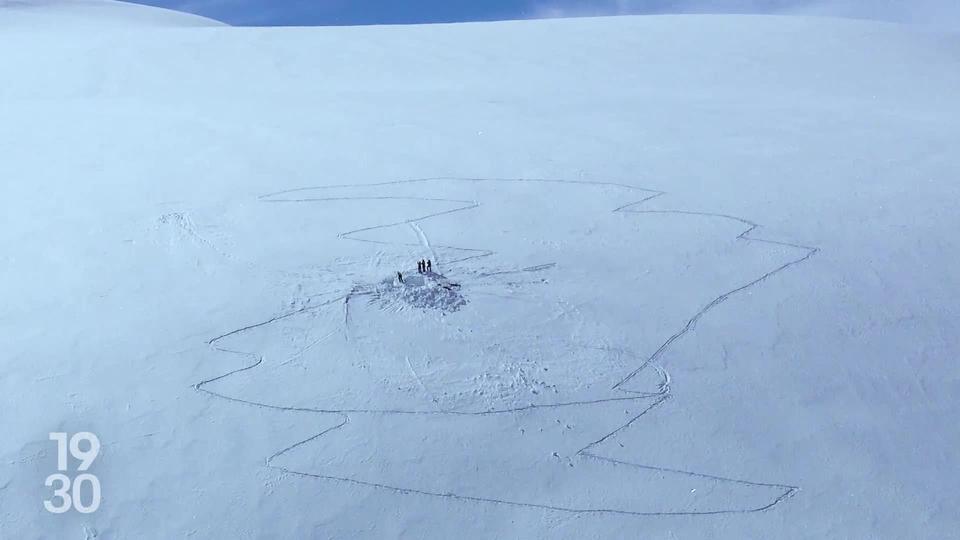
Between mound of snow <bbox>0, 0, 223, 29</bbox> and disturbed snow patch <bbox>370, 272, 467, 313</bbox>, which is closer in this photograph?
disturbed snow patch <bbox>370, 272, 467, 313</bbox>

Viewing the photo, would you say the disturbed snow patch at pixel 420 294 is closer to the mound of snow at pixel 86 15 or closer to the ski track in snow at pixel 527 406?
the ski track in snow at pixel 527 406

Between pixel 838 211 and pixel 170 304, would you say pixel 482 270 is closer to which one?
pixel 170 304

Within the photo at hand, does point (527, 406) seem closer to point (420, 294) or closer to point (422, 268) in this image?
point (420, 294)

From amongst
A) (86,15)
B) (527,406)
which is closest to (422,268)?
(527,406)

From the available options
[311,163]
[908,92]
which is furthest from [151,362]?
[908,92]

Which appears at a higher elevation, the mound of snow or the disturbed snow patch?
the mound of snow

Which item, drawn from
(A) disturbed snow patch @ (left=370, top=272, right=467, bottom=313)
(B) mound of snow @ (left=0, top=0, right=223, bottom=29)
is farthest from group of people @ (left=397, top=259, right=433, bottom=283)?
(B) mound of snow @ (left=0, top=0, right=223, bottom=29)

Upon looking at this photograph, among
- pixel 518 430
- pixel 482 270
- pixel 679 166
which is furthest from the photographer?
pixel 679 166

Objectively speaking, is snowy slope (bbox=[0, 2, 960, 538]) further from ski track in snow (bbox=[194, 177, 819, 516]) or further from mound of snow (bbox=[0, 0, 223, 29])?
mound of snow (bbox=[0, 0, 223, 29])
